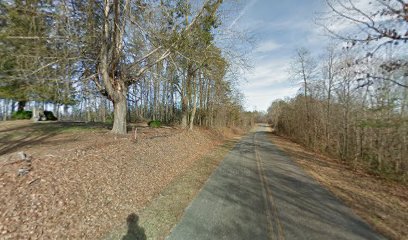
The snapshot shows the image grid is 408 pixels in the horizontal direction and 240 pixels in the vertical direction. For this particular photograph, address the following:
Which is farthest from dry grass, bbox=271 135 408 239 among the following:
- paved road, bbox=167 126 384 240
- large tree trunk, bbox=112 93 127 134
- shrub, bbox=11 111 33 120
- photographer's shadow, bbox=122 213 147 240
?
shrub, bbox=11 111 33 120

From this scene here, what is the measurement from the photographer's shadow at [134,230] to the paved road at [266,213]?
570mm

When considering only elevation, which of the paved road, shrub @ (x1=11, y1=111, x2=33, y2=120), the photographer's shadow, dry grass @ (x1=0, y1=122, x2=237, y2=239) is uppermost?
shrub @ (x1=11, y1=111, x2=33, y2=120)

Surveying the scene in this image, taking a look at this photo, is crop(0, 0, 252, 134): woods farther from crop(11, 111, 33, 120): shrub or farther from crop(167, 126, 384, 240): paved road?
crop(11, 111, 33, 120): shrub

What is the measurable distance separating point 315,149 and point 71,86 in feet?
60.8

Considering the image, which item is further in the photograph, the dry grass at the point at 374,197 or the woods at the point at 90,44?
the woods at the point at 90,44

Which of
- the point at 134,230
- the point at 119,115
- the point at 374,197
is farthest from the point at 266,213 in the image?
the point at 119,115

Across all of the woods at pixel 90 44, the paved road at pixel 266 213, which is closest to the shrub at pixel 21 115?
the woods at pixel 90 44

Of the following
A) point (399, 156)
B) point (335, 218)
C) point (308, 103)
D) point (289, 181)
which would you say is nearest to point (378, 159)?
point (399, 156)

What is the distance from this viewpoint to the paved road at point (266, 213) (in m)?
4.34

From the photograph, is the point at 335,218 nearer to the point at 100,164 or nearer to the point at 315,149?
the point at 100,164

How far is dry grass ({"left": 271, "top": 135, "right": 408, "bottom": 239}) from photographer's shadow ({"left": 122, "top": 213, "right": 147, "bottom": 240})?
483 cm

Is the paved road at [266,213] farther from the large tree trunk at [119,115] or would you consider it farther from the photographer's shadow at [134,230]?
the large tree trunk at [119,115]

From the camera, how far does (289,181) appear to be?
8.20 m

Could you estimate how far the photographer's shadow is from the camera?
13.2ft
